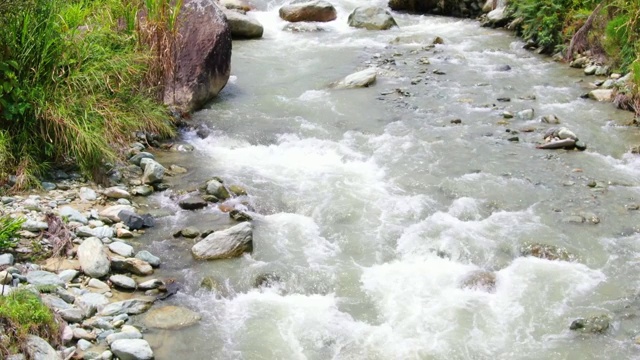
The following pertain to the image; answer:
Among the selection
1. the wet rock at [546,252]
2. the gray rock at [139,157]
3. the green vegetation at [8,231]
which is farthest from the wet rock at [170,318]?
the wet rock at [546,252]

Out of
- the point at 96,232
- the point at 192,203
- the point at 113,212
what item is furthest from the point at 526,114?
the point at 96,232

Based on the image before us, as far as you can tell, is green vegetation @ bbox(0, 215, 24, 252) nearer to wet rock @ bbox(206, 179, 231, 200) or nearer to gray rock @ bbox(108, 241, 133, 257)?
gray rock @ bbox(108, 241, 133, 257)

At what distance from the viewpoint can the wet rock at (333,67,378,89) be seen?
1110 cm

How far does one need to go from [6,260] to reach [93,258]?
0.68 metres

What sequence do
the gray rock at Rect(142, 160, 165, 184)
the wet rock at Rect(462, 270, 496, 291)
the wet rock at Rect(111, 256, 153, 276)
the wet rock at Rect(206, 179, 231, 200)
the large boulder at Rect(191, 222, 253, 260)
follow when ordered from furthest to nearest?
the gray rock at Rect(142, 160, 165, 184), the wet rock at Rect(206, 179, 231, 200), the large boulder at Rect(191, 222, 253, 260), the wet rock at Rect(462, 270, 496, 291), the wet rock at Rect(111, 256, 153, 276)

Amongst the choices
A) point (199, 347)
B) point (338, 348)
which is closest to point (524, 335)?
point (338, 348)

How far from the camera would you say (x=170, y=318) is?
4.93 metres

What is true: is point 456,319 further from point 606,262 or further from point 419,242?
point 606,262

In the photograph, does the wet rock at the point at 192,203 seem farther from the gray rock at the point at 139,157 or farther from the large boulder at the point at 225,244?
the gray rock at the point at 139,157

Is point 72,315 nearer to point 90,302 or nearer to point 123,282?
point 90,302

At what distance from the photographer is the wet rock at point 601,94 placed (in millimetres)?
10166

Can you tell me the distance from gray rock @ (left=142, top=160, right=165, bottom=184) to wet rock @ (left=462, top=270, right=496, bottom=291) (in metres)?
3.57

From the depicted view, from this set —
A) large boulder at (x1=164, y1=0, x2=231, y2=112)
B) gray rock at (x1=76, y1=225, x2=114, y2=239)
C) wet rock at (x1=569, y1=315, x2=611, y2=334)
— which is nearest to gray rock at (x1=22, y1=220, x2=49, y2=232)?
gray rock at (x1=76, y1=225, x2=114, y2=239)

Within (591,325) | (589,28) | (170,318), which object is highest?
(589,28)
